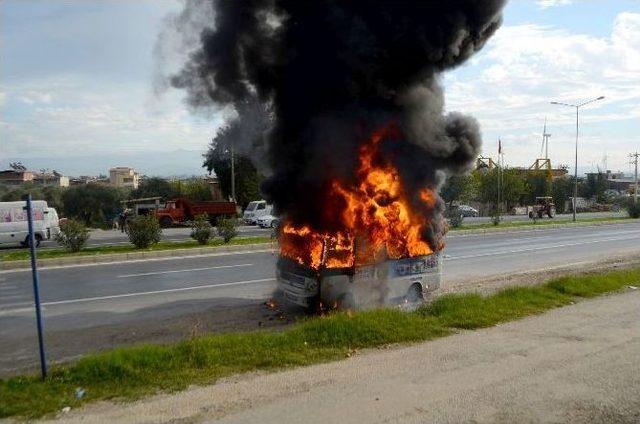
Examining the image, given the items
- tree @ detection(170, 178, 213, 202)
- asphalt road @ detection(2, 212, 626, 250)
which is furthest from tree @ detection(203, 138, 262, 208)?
asphalt road @ detection(2, 212, 626, 250)

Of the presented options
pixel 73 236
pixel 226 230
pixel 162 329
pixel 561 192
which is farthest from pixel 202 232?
pixel 561 192

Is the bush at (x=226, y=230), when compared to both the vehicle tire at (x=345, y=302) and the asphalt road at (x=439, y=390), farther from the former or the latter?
the asphalt road at (x=439, y=390)

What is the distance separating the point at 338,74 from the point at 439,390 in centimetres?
628

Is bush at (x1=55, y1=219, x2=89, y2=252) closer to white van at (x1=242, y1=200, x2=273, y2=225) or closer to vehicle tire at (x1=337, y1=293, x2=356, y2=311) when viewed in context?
vehicle tire at (x1=337, y1=293, x2=356, y2=311)

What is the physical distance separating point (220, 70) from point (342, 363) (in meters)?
6.76

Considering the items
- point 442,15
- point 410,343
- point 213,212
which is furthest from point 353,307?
point 213,212

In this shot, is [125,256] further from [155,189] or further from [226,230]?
[155,189]

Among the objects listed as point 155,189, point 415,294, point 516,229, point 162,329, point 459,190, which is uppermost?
point 155,189

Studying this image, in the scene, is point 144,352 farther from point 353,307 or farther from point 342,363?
point 353,307

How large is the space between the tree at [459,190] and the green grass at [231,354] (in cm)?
4770

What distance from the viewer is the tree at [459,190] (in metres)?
56.1

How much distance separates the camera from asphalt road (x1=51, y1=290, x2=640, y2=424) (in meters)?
4.83

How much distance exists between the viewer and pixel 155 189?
57.6m

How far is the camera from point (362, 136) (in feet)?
33.3
